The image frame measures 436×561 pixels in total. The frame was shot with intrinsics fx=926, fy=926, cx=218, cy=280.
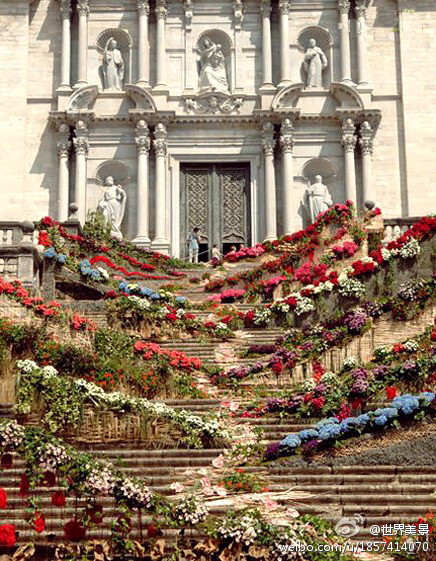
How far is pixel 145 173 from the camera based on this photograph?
33.6m

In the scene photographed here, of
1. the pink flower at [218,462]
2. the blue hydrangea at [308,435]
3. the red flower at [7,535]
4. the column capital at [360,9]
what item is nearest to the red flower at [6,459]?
the red flower at [7,535]

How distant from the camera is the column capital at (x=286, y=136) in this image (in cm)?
3381

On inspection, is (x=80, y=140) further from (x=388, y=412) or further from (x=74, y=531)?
(x=74, y=531)

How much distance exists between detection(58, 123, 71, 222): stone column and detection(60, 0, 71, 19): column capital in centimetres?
468

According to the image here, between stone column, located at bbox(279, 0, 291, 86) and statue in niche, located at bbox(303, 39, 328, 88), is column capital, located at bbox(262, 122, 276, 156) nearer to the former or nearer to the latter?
stone column, located at bbox(279, 0, 291, 86)

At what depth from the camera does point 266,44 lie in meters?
35.3

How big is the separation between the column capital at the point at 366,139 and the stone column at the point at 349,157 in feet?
0.99

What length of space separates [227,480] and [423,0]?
2861 centimetres

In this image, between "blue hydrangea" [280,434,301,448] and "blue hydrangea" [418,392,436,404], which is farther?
"blue hydrangea" [418,392,436,404]

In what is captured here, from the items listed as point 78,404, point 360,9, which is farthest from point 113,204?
point 78,404

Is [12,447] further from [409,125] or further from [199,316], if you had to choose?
[409,125]

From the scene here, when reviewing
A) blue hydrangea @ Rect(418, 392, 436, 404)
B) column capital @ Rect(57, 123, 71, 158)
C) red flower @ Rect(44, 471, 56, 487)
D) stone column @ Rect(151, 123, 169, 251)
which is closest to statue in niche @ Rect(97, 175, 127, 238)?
stone column @ Rect(151, 123, 169, 251)

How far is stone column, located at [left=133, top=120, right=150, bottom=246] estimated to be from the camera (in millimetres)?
33125

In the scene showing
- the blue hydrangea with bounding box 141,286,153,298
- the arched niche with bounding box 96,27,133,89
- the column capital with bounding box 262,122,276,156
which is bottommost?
the blue hydrangea with bounding box 141,286,153,298
